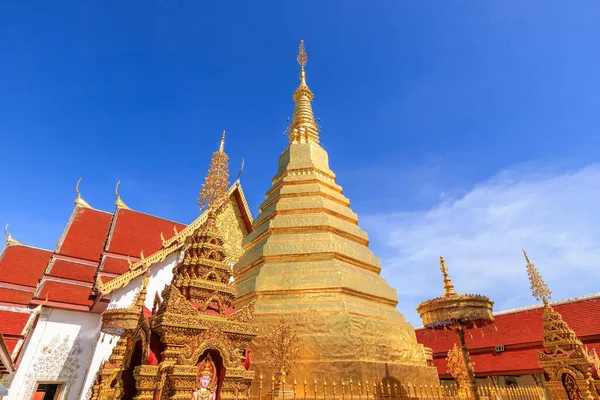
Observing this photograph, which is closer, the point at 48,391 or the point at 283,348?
the point at 283,348

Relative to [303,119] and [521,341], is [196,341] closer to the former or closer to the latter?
[303,119]

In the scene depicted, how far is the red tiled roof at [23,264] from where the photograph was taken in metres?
12.1

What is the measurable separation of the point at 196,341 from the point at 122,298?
26.3ft

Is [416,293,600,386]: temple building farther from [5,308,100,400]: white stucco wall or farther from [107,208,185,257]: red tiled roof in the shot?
[5,308,100,400]: white stucco wall

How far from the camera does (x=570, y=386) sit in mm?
9086

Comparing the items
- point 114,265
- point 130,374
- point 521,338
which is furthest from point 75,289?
point 521,338

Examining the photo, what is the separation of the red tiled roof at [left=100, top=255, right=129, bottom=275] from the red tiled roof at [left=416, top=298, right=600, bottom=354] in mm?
10984

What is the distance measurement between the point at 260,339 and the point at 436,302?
3468 mm

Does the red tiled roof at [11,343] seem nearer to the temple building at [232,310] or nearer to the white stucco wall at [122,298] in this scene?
the temple building at [232,310]

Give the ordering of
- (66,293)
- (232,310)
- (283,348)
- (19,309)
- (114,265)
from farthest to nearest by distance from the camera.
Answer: (114,265) → (66,293) → (19,309) → (283,348) → (232,310)

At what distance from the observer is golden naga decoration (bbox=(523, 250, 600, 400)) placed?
8805mm

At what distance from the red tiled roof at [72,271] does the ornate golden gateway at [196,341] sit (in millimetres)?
7964

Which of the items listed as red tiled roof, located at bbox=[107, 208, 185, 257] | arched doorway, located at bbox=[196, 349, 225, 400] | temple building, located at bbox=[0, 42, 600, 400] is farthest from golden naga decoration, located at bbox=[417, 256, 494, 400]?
red tiled roof, located at bbox=[107, 208, 185, 257]

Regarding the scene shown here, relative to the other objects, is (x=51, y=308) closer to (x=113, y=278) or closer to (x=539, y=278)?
(x=113, y=278)
